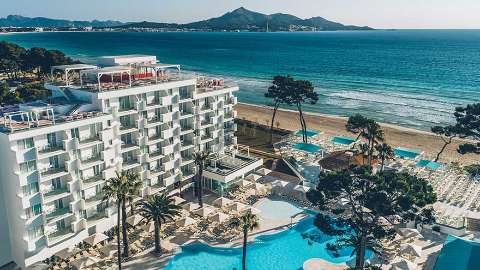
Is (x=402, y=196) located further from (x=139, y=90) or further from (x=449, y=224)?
(x=139, y=90)

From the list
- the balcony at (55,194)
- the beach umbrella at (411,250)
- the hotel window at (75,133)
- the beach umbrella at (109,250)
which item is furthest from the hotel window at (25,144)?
the beach umbrella at (411,250)

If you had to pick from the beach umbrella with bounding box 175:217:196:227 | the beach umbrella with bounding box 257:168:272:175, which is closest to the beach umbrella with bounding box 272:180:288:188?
the beach umbrella with bounding box 257:168:272:175

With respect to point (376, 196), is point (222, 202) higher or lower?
lower

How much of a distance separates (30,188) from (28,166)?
2.23 m

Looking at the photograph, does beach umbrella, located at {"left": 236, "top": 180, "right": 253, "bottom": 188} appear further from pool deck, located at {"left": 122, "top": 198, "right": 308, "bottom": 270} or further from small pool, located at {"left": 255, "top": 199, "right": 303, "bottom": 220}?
pool deck, located at {"left": 122, "top": 198, "right": 308, "bottom": 270}

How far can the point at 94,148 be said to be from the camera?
47.8 m

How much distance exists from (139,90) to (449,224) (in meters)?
42.7

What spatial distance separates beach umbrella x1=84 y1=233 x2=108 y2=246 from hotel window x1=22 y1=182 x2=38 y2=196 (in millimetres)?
8120

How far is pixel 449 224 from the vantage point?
173ft

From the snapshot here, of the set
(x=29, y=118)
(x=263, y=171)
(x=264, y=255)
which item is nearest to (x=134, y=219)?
(x=264, y=255)

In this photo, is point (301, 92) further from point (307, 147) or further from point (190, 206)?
point (190, 206)

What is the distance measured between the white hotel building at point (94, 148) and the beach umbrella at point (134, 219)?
6.52 ft

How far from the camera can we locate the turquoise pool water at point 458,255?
45062 millimetres

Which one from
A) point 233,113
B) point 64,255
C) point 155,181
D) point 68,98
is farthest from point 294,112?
point 64,255
